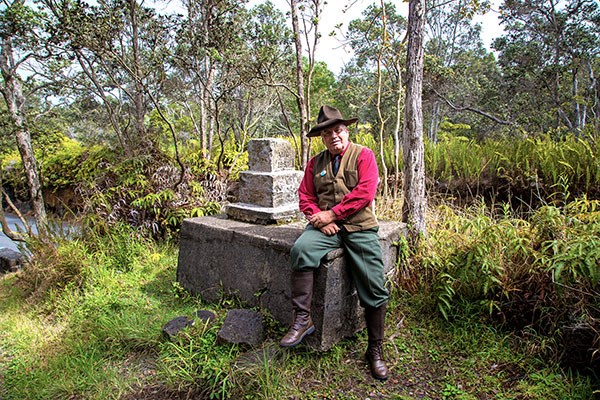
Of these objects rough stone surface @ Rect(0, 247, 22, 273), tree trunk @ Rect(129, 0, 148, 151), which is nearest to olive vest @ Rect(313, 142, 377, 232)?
tree trunk @ Rect(129, 0, 148, 151)

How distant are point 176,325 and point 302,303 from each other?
1205 millimetres

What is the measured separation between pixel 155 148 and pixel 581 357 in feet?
18.9

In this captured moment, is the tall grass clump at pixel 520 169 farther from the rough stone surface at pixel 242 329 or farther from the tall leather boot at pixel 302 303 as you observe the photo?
the rough stone surface at pixel 242 329

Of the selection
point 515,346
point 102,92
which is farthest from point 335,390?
point 102,92

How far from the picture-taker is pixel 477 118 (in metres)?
14.5

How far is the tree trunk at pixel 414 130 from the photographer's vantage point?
138 inches

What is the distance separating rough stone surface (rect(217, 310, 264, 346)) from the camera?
287cm

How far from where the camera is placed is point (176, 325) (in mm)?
3123

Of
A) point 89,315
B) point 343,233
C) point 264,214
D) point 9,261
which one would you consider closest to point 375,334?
point 343,233

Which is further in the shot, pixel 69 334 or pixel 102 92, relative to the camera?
pixel 102 92

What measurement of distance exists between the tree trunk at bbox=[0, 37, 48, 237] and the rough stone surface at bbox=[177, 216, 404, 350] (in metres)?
2.69

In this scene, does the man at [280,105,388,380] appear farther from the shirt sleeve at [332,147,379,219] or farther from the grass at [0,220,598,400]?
the grass at [0,220,598,400]

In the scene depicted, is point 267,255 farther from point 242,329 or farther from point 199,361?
point 199,361

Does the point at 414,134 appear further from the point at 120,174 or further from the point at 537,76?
the point at 537,76
